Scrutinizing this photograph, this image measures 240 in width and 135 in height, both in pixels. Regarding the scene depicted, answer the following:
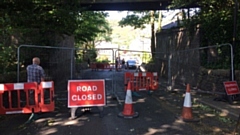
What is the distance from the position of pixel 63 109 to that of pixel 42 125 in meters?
2.13

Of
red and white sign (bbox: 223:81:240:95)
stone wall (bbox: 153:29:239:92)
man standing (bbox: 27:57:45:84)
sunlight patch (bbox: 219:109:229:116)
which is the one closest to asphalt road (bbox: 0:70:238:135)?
sunlight patch (bbox: 219:109:229:116)

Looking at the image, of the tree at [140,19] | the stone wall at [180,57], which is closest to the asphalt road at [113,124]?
the stone wall at [180,57]

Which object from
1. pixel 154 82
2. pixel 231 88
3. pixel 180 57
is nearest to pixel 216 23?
pixel 154 82

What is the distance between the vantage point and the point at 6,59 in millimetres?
11281

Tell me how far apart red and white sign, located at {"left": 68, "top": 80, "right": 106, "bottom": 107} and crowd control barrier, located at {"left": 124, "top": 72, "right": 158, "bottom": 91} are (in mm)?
4005

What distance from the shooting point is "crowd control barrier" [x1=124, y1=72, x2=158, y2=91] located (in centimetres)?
1230

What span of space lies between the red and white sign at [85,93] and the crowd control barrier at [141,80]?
13.1ft

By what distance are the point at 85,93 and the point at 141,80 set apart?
15.9ft

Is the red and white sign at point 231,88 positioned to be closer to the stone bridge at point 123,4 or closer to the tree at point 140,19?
the stone bridge at point 123,4

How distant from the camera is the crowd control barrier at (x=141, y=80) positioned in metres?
12.3

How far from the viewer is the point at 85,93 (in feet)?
26.8

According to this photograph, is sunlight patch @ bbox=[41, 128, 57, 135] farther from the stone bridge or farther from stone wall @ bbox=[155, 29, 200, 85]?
the stone bridge

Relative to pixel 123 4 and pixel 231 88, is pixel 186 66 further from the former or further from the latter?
pixel 231 88

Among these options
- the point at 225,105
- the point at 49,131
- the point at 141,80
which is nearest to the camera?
the point at 49,131
